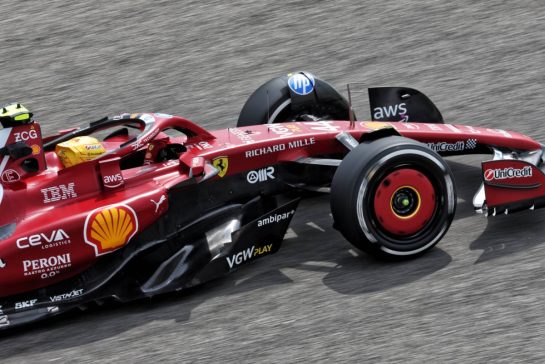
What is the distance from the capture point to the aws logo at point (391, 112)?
8.35 metres

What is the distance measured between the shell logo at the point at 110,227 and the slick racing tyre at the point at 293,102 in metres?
2.03

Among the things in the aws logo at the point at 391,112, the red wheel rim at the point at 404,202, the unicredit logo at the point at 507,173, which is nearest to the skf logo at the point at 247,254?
the red wheel rim at the point at 404,202

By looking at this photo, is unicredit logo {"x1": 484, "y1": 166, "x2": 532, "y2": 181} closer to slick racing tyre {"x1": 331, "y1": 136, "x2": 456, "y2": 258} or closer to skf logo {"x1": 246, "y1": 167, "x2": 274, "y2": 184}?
slick racing tyre {"x1": 331, "y1": 136, "x2": 456, "y2": 258}

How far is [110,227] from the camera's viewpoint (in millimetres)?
6539

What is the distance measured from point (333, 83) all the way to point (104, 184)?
181 inches

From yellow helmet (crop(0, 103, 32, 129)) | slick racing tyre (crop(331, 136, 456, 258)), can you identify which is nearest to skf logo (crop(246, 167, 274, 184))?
slick racing tyre (crop(331, 136, 456, 258))

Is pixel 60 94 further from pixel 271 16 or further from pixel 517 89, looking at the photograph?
pixel 517 89

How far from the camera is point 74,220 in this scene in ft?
21.2

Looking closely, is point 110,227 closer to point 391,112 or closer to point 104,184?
point 104,184

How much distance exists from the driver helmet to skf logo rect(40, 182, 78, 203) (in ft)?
0.55

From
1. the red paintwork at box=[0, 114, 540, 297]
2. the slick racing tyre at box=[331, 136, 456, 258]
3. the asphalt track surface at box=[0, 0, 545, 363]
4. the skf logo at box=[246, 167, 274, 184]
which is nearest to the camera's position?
the asphalt track surface at box=[0, 0, 545, 363]

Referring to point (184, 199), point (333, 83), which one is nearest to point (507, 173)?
point (184, 199)

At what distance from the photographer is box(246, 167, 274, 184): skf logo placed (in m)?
7.20

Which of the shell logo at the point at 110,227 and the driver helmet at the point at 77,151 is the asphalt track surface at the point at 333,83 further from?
the driver helmet at the point at 77,151
